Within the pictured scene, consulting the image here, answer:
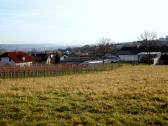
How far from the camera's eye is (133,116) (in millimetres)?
9539

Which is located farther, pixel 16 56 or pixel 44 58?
pixel 44 58

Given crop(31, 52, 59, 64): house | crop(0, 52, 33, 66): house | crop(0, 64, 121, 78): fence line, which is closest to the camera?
crop(0, 64, 121, 78): fence line

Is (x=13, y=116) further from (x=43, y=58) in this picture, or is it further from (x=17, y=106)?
(x=43, y=58)

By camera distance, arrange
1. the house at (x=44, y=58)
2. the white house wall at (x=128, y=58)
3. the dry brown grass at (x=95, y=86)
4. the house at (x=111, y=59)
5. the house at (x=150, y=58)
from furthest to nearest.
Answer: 1. the white house wall at (x=128, y=58)
2. the house at (x=44, y=58)
3. the house at (x=111, y=59)
4. the house at (x=150, y=58)
5. the dry brown grass at (x=95, y=86)

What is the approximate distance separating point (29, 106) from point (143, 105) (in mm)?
3891

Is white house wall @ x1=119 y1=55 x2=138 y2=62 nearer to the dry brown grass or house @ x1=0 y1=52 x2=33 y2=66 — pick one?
house @ x1=0 y1=52 x2=33 y2=66

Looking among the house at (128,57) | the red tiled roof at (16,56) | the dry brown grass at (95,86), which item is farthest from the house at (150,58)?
the dry brown grass at (95,86)

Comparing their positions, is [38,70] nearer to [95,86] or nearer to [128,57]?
[95,86]

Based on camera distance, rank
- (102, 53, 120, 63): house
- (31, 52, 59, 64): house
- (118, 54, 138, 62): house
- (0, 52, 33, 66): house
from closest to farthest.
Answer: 1. (0, 52, 33, 66): house
2. (102, 53, 120, 63): house
3. (31, 52, 59, 64): house
4. (118, 54, 138, 62): house

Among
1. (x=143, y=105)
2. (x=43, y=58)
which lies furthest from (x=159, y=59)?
(x=143, y=105)

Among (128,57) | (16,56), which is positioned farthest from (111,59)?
(16,56)

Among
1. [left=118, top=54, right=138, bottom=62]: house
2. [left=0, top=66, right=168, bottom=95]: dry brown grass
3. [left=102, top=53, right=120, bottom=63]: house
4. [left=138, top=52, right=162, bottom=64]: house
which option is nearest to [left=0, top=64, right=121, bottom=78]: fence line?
[left=0, top=66, right=168, bottom=95]: dry brown grass

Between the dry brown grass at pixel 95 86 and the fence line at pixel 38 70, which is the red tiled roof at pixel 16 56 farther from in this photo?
the dry brown grass at pixel 95 86

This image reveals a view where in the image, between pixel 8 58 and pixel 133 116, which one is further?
pixel 8 58
